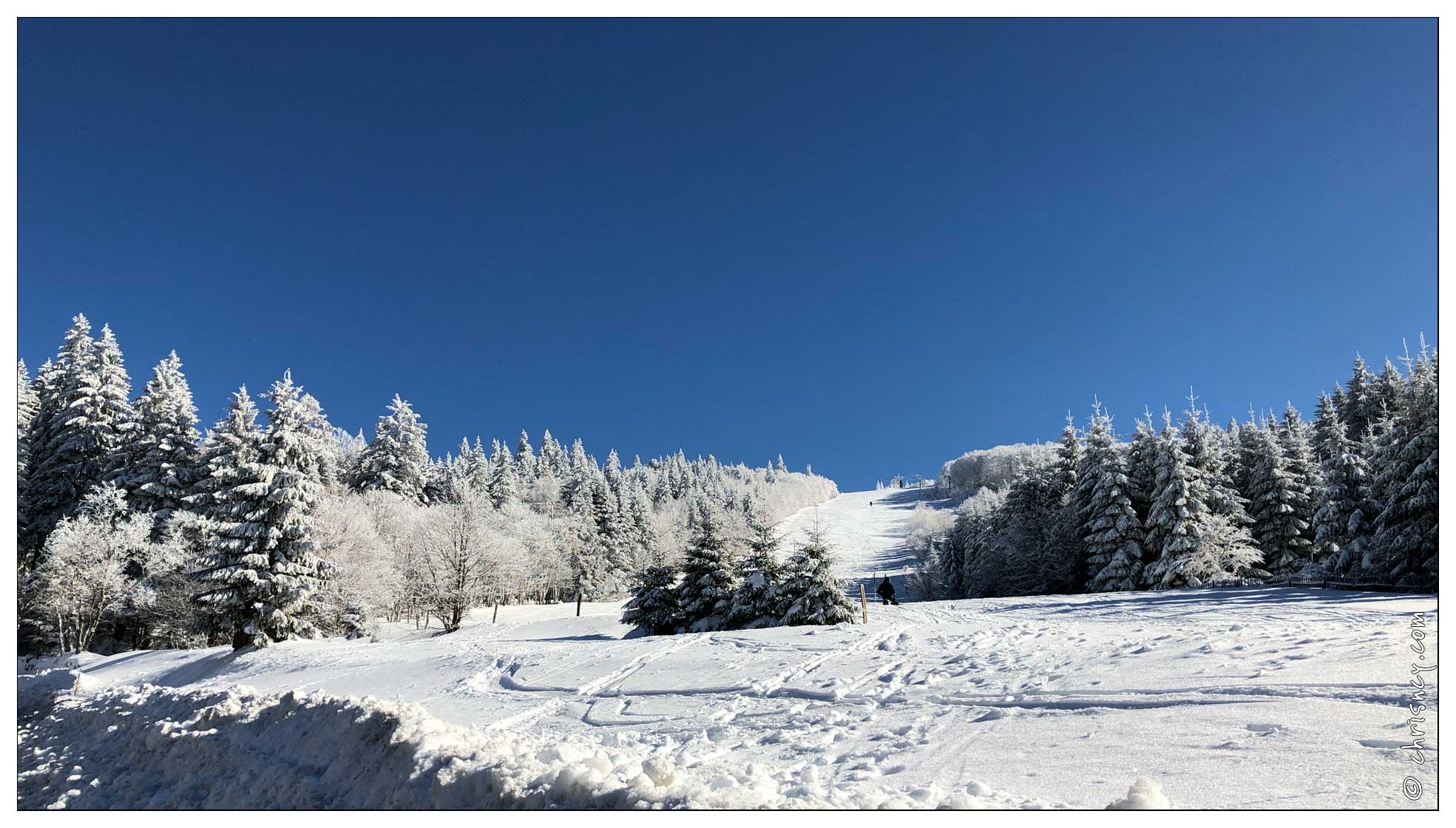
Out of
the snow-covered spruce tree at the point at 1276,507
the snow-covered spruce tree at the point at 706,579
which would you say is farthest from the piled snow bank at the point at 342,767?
the snow-covered spruce tree at the point at 1276,507

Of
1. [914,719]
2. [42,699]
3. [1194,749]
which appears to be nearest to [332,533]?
[42,699]

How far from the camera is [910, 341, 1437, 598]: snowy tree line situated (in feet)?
62.8

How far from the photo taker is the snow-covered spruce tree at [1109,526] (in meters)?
29.3

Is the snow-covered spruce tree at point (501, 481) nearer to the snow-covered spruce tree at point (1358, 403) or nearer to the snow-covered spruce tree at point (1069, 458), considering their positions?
the snow-covered spruce tree at point (1069, 458)

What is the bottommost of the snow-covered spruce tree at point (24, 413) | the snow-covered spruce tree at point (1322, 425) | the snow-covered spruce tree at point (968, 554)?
the snow-covered spruce tree at point (968, 554)

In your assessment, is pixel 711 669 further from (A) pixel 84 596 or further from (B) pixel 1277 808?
(A) pixel 84 596

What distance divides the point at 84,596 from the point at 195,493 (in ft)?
19.7

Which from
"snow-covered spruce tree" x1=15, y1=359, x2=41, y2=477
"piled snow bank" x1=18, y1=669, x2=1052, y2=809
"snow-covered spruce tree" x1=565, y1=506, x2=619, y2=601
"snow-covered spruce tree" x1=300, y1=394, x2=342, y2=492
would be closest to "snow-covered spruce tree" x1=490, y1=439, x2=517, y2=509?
"snow-covered spruce tree" x1=565, y1=506, x2=619, y2=601

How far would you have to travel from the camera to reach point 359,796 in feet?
20.1

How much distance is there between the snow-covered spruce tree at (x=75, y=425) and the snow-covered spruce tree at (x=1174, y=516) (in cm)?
5233

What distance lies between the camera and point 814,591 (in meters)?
20.0

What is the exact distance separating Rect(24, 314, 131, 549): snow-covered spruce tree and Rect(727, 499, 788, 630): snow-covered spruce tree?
36.5 meters

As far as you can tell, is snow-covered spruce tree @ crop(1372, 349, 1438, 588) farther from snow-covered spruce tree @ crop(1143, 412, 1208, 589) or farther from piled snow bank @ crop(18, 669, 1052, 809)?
snow-covered spruce tree @ crop(1143, 412, 1208, 589)

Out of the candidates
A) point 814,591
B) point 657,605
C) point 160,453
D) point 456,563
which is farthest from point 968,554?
point 160,453
